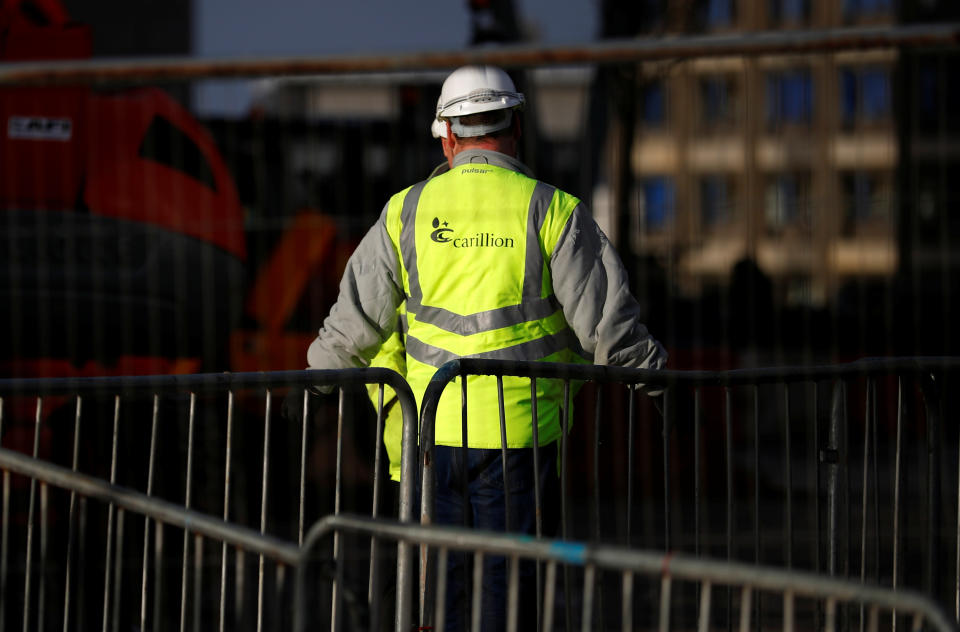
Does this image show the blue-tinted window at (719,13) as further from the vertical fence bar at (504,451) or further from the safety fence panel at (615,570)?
the safety fence panel at (615,570)

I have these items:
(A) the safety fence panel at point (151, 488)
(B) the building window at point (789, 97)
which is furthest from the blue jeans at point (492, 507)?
(B) the building window at point (789, 97)

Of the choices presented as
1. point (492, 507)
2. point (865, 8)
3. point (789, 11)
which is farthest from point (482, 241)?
point (789, 11)

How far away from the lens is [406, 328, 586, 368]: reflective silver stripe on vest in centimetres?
379

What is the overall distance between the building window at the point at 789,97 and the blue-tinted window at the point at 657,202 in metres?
0.62

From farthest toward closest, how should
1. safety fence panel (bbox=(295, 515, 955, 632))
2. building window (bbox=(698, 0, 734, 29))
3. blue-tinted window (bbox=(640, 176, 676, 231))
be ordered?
building window (bbox=(698, 0, 734, 29))
blue-tinted window (bbox=(640, 176, 676, 231))
safety fence panel (bbox=(295, 515, 955, 632))

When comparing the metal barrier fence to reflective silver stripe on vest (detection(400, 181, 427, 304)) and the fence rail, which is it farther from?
the fence rail

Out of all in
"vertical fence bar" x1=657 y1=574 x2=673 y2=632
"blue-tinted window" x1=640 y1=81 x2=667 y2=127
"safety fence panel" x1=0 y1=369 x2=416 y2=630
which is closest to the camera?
"vertical fence bar" x1=657 y1=574 x2=673 y2=632

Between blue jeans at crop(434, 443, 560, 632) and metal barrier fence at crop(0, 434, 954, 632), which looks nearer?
metal barrier fence at crop(0, 434, 954, 632)

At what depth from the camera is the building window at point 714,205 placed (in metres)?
6.73

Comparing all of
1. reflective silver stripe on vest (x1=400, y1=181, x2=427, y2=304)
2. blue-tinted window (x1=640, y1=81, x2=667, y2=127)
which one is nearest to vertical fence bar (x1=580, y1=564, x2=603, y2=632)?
reflective silver stripe on vest (x1=400, y1=181, x2=427, y2=304)

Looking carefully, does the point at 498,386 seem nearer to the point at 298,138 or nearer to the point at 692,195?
the point at 692,195

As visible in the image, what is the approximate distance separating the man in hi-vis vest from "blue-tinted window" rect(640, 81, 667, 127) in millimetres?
3422

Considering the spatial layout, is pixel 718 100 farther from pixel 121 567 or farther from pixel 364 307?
pixel 121 567

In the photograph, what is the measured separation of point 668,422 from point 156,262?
3.67 meters
